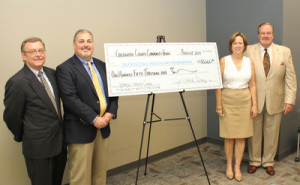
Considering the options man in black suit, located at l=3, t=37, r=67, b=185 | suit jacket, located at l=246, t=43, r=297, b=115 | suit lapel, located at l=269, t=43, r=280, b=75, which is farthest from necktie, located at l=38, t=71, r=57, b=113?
suit lapel, located at l=269, t=43, r=280, b=75

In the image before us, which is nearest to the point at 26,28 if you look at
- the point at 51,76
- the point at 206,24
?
the point at 51,76

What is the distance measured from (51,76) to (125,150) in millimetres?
1547

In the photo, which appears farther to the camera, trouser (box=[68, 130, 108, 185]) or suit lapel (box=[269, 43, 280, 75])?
suit lapel (box=[269, 43, 280, 75])

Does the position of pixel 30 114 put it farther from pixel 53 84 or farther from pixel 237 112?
pixel 237 112

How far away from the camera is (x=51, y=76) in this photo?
1.96 meters

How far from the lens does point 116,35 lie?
2.91m

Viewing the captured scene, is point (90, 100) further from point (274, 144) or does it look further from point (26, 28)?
point (274, 144)

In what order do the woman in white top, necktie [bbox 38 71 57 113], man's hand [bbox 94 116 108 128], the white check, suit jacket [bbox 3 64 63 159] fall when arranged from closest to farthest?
suit jacket [bbox 3 64 63 159] → necktie [bbox 38 71 57 113] → man's hand [bbox 94 116 108 128] → the white check → the woman in white top

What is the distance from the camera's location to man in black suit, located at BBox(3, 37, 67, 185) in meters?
1.73

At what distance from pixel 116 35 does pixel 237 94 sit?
153 cm

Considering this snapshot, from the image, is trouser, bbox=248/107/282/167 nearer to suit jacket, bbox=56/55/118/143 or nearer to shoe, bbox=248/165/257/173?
shoe, bbox=248/165/257/173

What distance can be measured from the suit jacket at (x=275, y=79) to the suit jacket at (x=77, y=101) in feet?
6.19

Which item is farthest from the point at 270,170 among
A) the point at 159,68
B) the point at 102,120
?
the point at 102,120

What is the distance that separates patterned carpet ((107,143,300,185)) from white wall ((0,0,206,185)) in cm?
23
